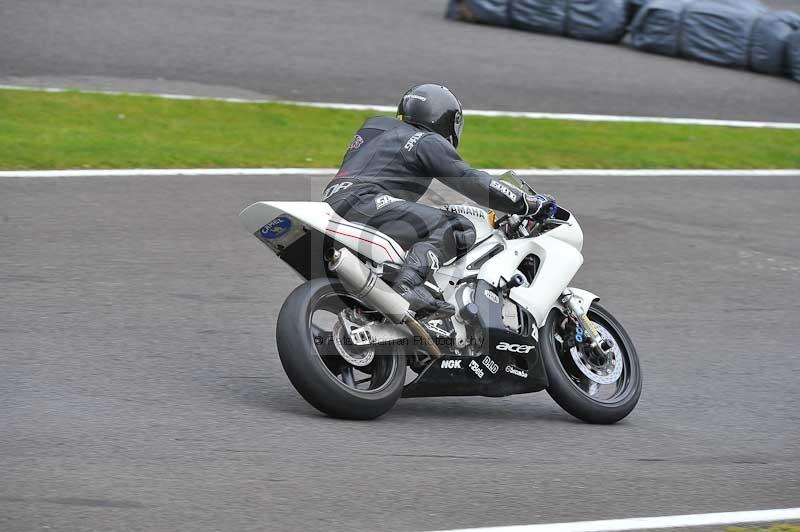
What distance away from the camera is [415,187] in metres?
6.15

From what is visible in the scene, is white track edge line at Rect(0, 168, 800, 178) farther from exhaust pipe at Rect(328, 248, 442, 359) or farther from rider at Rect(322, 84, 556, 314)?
exhaust pipe at Rect(328, 248, 442, 359)

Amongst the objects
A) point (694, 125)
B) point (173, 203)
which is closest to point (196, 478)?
point (173, 203)

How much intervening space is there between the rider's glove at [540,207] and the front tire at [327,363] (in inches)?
41.6

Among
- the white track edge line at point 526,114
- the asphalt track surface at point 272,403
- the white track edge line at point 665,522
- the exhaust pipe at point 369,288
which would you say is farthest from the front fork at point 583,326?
A: the white track edge line at point 526,114

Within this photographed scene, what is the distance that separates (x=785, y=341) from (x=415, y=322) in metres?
3.45

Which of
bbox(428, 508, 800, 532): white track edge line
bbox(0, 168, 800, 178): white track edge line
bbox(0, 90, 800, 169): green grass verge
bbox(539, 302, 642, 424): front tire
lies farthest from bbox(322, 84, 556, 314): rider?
bbox(0, 90, 800, 169): green grass verge

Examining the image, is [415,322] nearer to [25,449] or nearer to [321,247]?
[321,247]

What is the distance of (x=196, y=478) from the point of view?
15.9ft

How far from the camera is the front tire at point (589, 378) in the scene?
20.6 feet

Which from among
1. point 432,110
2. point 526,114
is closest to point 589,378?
point 432,110

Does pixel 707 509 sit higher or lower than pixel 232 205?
higher

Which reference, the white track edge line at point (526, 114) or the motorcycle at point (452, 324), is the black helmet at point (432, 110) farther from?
the white track edge line at point (526, 114)

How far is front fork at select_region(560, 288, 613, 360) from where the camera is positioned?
642cm

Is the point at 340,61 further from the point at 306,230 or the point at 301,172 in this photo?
the point at 306,230
